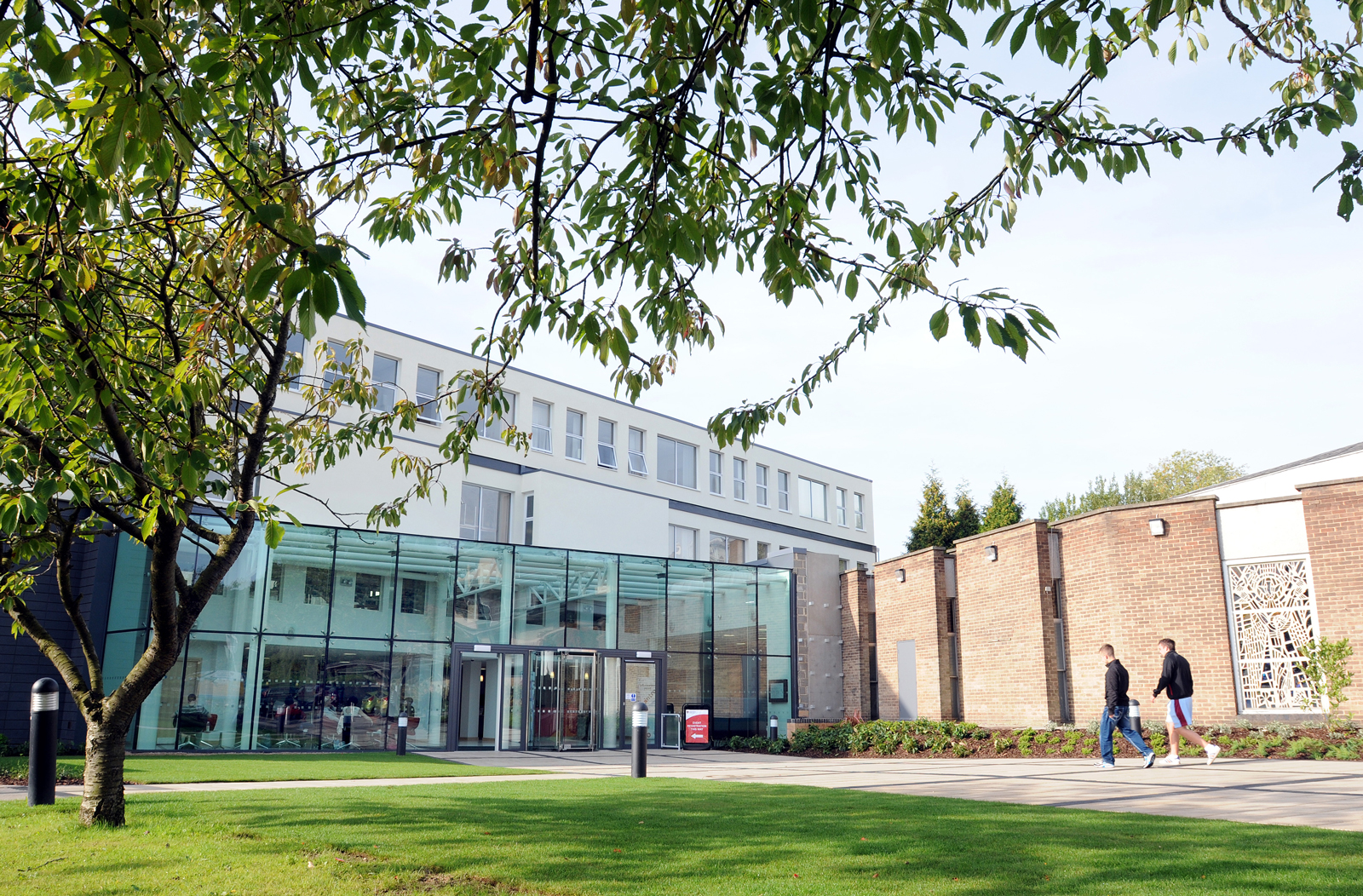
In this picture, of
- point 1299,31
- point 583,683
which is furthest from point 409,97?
point 583,683

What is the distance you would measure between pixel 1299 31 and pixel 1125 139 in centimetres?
221

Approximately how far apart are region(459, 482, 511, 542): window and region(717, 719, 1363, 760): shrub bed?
33.2 feet

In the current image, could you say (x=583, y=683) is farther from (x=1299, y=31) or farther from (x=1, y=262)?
(x=1299, y=31)

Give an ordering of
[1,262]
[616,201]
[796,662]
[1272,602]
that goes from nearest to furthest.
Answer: [616,201] → [1,262] → [1272,602] → [796,662]

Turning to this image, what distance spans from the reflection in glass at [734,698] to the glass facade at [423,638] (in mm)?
42

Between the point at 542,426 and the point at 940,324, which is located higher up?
the point at 542,426

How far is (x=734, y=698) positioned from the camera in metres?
25.8

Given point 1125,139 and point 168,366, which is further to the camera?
point 168,366

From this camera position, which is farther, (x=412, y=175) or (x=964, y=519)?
(x=964, y=519)

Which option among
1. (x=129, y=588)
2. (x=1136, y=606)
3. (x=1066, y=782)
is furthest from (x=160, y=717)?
(x=1136, y=606)

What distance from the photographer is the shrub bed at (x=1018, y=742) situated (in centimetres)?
1477

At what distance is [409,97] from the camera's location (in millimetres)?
6004

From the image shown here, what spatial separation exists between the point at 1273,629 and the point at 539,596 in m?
15.5

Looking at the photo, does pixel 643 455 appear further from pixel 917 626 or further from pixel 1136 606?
pixel 1136 606
